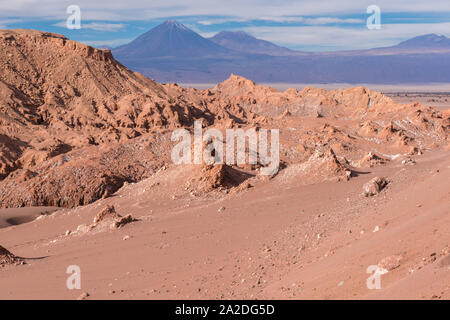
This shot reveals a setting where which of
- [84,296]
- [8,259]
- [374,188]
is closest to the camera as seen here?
[84,296]

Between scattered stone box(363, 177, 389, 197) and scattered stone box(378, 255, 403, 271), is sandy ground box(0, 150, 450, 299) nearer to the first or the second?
scattered stone box(378, 255, 403, 271)

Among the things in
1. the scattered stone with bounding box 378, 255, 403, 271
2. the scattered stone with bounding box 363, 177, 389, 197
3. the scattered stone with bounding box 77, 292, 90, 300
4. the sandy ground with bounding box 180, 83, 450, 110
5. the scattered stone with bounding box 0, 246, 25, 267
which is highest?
the scattered stone with bounding box 378, 255, 403, 271

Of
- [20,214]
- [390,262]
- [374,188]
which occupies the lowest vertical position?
[20,214]

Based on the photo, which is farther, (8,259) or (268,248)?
(8,259)

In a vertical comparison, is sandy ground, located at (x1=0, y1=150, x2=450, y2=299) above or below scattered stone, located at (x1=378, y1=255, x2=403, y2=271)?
below

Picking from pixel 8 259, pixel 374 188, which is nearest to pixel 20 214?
pixel 8 259

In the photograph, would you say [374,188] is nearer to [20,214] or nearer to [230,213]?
[230,213]

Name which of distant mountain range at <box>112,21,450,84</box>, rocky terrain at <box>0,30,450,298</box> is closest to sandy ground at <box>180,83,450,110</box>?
distant mountain range at <box>112,21,450,84</box>
